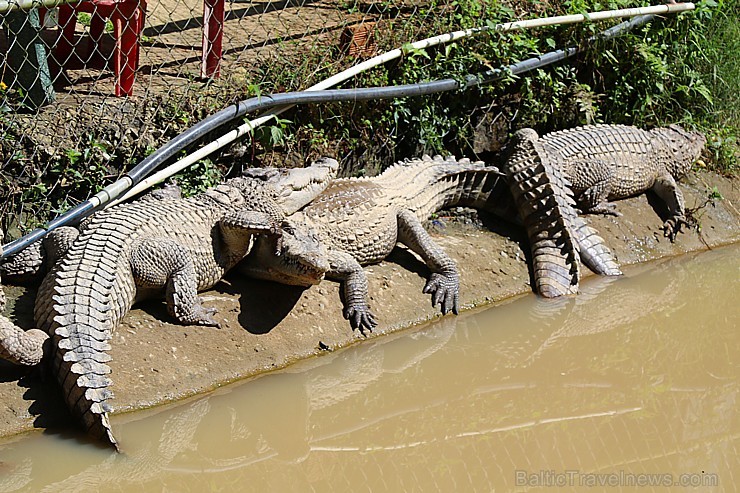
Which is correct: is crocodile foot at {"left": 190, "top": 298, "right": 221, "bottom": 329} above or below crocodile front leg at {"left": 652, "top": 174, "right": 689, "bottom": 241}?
below

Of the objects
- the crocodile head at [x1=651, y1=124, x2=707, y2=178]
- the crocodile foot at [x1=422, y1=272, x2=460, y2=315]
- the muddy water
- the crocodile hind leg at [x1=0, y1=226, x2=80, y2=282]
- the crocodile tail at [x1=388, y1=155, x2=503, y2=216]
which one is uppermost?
the crocodile head at [x1=651, y1=124, x2=707, y2=178]

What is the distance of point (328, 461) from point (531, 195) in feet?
9.37

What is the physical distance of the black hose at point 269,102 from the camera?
477 cm

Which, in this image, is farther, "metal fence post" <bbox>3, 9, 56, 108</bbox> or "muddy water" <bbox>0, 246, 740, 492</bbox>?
"metal fence post" <bbox>3, 9, 56, 108</bbox>

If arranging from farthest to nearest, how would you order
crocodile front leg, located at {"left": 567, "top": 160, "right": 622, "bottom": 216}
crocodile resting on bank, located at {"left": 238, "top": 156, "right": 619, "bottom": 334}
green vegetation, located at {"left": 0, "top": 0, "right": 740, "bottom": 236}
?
crocodile front leg, located at {"left": 567, "top": 160, "right": 622, "bottom": 216}
green vegetation, located at {"left": 0, "top": 0, "right": 740, "bottom": 236}
crocodile resting on bank, located at {"left": 238, "top": 156, "right": 619, "bottom": 334}

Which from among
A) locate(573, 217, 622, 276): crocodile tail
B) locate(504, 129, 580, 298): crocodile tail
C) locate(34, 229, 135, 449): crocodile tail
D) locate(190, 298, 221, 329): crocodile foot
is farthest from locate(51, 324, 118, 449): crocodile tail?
locate(573, 217, 622, 276): crocodile tail

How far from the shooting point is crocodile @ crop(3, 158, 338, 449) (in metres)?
4.02

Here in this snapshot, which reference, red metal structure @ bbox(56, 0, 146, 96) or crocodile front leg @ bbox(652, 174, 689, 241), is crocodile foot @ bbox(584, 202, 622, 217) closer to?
crocodile front leg @ bbox(652, 174, 689, 241)

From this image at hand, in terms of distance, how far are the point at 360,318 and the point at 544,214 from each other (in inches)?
69.0

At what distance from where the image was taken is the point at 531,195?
249 inches

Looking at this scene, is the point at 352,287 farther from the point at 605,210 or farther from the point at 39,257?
the point at 605,210

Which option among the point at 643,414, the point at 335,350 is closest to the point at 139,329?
the point at 335,350

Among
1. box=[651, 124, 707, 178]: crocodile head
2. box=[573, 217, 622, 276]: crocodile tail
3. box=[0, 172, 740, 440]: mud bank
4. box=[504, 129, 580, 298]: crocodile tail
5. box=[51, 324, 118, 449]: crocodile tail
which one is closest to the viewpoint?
box=[51, 324, 118, 449]: crocodile tail

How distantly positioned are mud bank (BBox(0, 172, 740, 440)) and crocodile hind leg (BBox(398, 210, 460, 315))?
0.25 feet
